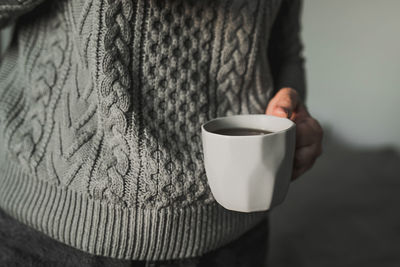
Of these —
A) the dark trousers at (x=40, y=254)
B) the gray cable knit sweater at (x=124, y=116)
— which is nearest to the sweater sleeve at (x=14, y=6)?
the gray cable knit sweater at (x=124, y=116)

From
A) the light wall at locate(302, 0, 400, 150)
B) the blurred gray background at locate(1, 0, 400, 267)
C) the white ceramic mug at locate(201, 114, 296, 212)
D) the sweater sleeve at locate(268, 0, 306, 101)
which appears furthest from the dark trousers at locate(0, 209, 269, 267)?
the light wall at locate(302, 0, 400, 150)

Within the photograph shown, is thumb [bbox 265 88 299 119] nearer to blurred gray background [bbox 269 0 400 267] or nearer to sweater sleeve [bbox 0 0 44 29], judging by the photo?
sweater sleeve [bbox 0 0 44 29]

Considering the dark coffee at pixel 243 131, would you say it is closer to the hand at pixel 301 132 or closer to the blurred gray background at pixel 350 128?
the hand at pixel 301 132

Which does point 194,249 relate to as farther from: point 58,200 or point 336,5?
point 336,5

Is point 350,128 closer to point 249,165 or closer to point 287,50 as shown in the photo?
point 287,50

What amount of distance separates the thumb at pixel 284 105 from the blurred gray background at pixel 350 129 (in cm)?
109

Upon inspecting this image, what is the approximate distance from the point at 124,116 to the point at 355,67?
5.84 ft

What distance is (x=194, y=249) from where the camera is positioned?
49 cm

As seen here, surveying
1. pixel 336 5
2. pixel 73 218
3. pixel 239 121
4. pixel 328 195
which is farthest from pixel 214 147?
pixel 336 5

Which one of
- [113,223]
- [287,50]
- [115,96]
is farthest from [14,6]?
[287,50]

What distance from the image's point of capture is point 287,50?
2.18 feet

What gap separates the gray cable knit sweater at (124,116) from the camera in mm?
447

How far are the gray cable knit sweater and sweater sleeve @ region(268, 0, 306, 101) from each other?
0.37 feet

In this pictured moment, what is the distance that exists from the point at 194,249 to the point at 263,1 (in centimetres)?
32
